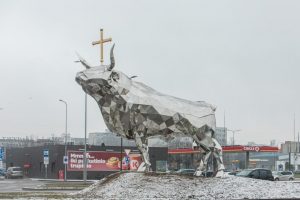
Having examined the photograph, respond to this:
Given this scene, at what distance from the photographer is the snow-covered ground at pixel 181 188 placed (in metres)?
23.0

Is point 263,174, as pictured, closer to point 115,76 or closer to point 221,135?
point 115,76

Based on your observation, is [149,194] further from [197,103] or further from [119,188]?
[197,103]

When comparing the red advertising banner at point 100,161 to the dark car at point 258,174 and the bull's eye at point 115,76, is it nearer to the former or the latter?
the dark car at point 258,174

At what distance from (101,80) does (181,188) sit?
6059mm

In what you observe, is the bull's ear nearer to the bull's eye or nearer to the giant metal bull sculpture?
the giant metal bull sculpture

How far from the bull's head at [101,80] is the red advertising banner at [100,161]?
1599 inches

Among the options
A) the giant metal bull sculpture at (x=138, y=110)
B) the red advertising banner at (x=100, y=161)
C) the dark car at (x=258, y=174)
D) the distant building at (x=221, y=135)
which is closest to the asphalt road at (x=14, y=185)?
the red advertising banner at (x=100, y=161)

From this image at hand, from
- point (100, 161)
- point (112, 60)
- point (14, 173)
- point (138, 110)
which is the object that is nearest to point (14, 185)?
point (100, 161)

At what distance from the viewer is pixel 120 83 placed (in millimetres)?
24875

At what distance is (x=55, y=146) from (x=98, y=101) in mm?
44903

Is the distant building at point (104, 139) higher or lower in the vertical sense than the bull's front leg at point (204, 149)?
lower

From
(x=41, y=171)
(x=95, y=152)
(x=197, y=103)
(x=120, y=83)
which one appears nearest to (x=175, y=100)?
(x=197, y=103)

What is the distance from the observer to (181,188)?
23609 mm

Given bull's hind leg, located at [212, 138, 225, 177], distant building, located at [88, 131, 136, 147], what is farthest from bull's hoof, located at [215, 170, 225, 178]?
distant building, located at [88, 131, 136, 147]
